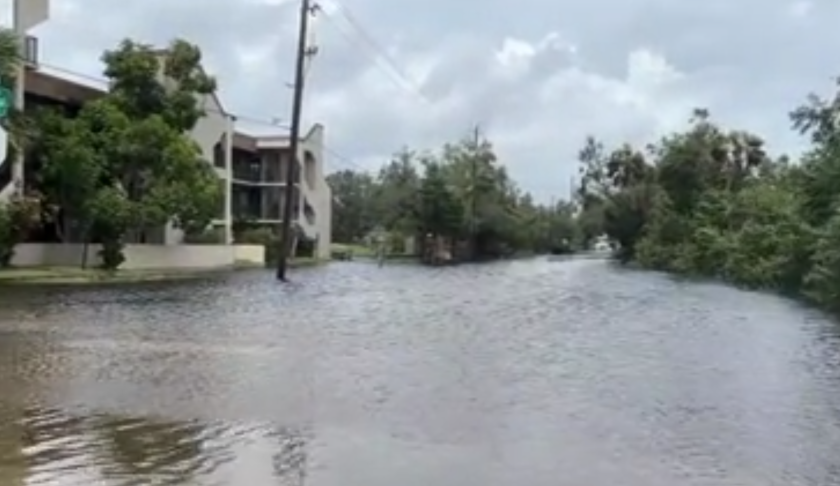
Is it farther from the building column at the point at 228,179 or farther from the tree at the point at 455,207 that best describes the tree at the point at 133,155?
the tree at the point at 455,207

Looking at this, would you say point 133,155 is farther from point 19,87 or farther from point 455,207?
point 455,207

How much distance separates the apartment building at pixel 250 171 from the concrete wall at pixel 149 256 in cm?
88

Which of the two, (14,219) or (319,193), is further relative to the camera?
(319,193)

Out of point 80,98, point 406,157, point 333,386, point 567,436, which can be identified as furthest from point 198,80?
point 406,157

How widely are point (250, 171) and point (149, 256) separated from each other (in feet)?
73.6

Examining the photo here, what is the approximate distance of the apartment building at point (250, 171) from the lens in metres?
47.3

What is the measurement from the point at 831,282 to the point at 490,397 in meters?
19.5

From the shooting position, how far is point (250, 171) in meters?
68.4

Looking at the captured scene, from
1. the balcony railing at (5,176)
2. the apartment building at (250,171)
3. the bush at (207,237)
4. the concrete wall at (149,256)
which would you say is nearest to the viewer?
the balcony railing at (5,176)

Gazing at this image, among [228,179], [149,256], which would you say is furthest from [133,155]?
[228,179]

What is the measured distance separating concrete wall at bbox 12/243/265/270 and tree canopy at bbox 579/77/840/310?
22.0 m

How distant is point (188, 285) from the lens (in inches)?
1379

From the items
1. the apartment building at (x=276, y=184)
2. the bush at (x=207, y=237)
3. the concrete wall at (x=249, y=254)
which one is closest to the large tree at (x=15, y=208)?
the bush at (x=207, y=237)

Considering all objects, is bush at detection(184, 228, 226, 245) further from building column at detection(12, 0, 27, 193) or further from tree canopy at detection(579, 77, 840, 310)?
tree canopy at detection(579, 77, 840, 310)
